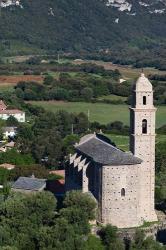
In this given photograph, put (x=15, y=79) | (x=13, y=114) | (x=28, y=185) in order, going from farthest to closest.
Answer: (x=15, y=79) → (x=13, y=114) → (x=28, y=185)

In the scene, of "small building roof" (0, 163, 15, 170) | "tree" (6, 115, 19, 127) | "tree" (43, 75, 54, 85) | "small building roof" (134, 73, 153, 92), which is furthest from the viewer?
"tree" (43, 75, 54, 85)

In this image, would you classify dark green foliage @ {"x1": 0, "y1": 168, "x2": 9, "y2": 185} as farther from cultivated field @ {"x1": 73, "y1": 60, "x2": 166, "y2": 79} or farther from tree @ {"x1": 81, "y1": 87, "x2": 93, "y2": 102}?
cultivated field @ {"x1": 73, "y1": 60, "x2": 166, "y2": 79}

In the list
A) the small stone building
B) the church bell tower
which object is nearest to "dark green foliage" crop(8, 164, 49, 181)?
the small stone building

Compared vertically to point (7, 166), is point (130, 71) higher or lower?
higher

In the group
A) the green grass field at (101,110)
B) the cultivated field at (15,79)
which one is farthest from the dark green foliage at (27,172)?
the cultivated field at (15,79)

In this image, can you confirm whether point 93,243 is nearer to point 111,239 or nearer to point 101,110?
point 111,239

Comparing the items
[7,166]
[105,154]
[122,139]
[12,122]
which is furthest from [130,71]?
[105,154]
